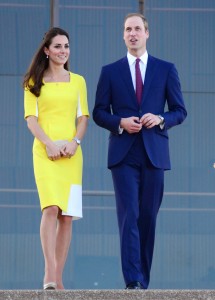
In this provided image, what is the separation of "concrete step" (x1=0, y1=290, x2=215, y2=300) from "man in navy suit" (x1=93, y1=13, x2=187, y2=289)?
0.84m

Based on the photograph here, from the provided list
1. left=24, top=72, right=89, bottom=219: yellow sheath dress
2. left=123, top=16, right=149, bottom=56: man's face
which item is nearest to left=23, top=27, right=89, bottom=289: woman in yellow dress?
left=24, top=72, right=89, bottom=219: yellow sheath dress

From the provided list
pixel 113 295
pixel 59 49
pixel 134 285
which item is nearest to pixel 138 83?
pixel 59 49

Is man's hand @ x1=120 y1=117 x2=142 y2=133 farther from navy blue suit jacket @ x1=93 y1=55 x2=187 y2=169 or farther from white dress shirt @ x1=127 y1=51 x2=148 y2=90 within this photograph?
white dress shirt @ x1=127 y1=51 x2=148 y2=90

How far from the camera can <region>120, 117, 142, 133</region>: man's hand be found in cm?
848

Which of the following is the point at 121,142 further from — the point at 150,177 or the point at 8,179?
the point at 8,179

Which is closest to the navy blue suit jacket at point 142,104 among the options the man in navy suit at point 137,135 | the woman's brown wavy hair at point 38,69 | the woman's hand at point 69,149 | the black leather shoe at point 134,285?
the man in navy suit at point 137,135

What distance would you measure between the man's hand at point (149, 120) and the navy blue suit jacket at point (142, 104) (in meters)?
0.09

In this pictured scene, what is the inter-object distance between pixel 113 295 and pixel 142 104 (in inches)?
67.1

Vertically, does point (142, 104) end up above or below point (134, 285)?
above

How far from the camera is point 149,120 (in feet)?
27.8

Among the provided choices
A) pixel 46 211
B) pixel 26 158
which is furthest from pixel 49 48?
pixel 26 158

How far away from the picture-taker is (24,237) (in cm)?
→ 1190

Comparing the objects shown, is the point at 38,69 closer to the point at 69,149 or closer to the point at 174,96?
the point at 69,149

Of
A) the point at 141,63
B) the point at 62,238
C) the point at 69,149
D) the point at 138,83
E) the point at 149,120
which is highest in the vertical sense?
the point at 141,63
